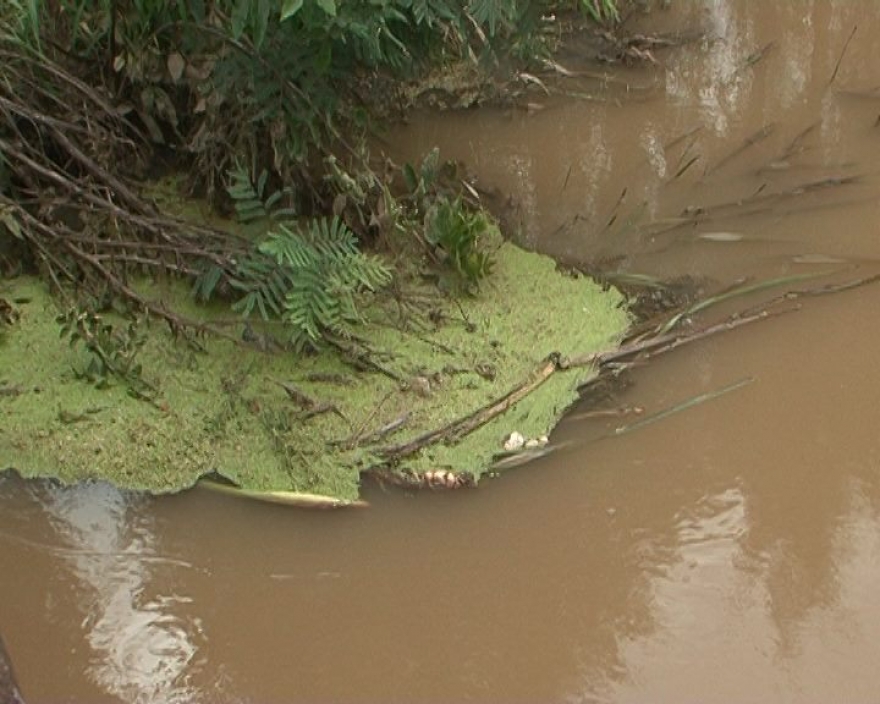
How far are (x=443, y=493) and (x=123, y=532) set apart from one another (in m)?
0.74

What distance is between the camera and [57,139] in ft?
10.0

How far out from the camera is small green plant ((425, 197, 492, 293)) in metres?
3.03

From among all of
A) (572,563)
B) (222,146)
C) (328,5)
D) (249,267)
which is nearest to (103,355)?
(249,267)

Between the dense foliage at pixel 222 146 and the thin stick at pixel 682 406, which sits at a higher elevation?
the dense foliage at pixel 222 146

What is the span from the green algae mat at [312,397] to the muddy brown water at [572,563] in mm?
69

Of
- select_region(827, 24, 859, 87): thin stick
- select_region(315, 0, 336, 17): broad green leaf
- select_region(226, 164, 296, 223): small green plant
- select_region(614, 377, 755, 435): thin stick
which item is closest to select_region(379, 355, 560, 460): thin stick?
select_region(614, 377, 755, 435): thin stick

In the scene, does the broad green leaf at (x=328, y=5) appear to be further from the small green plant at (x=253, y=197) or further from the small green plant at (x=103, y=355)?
the small green plant at (x=103, y=355)

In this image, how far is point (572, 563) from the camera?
253 centimetres

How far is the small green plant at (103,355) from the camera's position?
2768mm

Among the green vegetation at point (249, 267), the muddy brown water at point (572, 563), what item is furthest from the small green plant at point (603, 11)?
the muddy brown water at point (572, 563)

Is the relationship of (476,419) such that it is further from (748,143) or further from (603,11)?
(603,11)

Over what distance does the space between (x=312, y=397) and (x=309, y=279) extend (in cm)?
29

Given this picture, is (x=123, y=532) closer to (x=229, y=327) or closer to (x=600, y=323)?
(x=229, y=327)

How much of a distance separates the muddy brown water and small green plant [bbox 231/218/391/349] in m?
0.45
